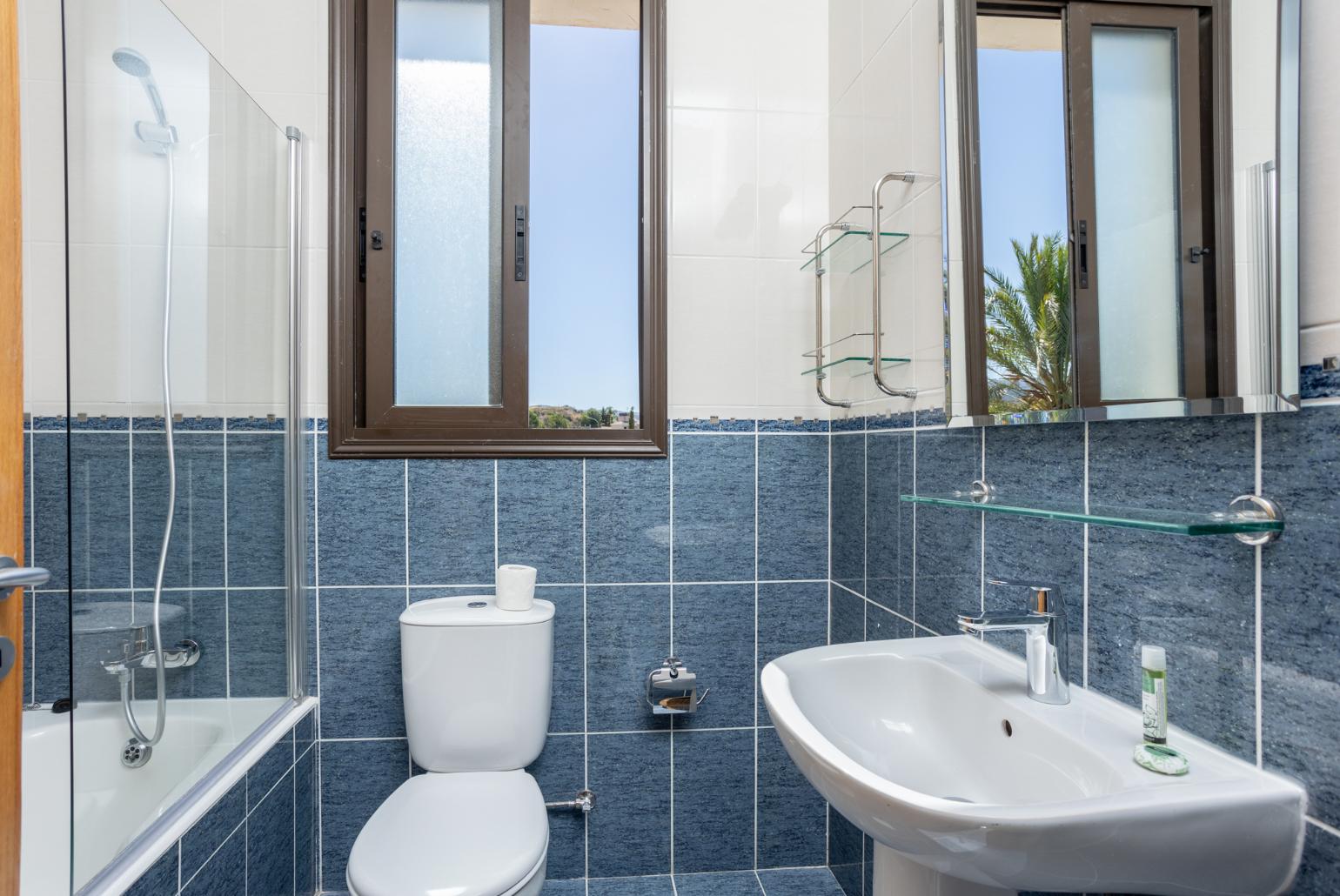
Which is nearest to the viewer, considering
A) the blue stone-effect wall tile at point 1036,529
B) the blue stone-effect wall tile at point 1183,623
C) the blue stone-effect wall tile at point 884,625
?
the blue stone-effect wall tile at point 1183,623

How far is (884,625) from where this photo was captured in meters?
1.62

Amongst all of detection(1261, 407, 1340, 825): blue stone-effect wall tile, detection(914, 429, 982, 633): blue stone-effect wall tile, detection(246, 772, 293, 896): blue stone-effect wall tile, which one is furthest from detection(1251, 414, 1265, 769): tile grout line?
detection(246, 772, 293, 896): blue stone-effect wall tile

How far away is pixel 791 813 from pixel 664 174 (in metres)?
1.76

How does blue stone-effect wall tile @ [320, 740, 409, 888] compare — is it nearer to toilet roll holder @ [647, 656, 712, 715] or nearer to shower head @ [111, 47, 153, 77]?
toilet roll holder @ [647, 656, 712, 715]

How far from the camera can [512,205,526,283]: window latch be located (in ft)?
6.18

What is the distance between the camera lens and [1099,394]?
97 cm

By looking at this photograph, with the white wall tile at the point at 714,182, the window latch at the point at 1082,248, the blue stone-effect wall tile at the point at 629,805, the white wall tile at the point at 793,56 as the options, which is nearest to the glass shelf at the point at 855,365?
the white wall tile at the point at 714,182

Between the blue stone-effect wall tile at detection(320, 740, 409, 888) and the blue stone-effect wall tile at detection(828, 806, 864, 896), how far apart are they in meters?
1.13

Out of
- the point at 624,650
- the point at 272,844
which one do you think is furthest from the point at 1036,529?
the point at 272,844

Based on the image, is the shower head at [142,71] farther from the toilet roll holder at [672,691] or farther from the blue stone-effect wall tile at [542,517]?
the toilet roll holder at [672,691]

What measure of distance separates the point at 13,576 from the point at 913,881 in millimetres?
1161

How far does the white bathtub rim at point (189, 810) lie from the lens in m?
1.01

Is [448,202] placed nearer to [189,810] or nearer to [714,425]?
[714,425]

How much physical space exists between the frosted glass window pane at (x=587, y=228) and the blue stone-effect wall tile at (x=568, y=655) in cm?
48
